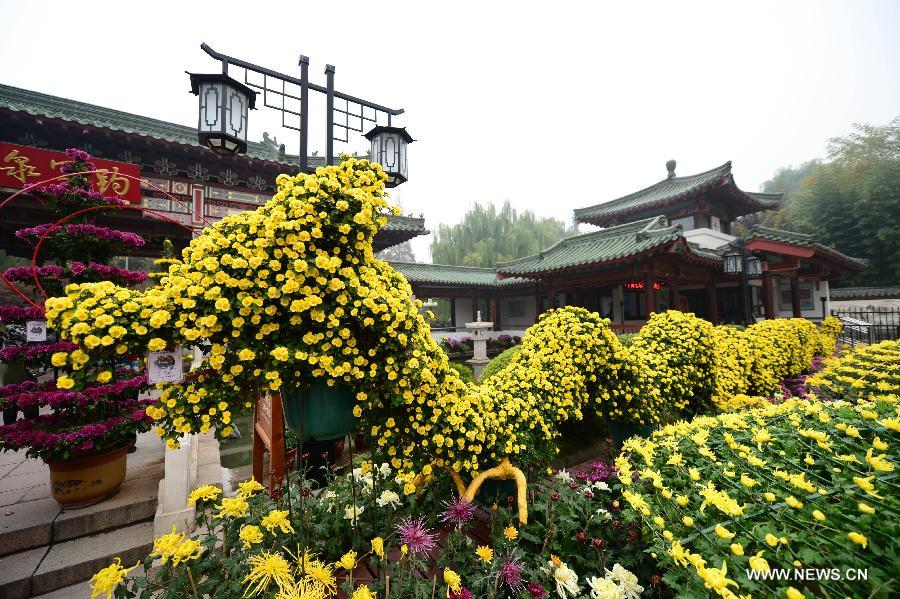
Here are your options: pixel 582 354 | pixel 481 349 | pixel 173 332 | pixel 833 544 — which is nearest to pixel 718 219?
pixel 481 349

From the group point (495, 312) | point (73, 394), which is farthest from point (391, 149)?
point (495, 312)

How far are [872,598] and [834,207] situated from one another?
30.0m

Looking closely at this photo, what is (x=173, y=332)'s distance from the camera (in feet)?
4.25

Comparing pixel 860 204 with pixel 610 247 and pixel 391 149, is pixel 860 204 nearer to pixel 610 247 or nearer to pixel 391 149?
pixel 610 247

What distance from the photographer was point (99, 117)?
25.7 ft

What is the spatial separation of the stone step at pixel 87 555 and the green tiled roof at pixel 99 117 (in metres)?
6.69

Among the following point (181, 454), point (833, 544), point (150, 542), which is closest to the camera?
point (833, 544)

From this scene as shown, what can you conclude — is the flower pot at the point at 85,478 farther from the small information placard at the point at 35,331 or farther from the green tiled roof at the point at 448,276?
the green tiled roof at the point at 448,276

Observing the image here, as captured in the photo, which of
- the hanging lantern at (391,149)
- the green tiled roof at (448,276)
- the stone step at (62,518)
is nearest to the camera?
the stone step at (62,518)

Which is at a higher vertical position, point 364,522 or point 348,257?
point 348,257

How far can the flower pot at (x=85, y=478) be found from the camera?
115 inches

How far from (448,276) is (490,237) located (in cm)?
900

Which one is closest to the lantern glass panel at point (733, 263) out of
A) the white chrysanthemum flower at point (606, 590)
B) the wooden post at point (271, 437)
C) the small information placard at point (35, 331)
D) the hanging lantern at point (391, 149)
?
the hanging lantern at point (391, 149)

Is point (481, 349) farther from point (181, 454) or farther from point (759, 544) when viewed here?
point (759, 544)
